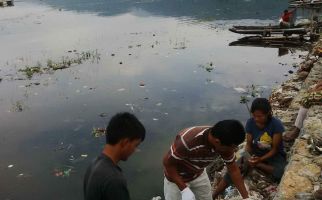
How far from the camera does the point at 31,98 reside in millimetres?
12695

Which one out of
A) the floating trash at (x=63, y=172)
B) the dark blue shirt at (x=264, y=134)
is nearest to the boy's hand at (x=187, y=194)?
the dark blue shirt at (x=264, y=134)

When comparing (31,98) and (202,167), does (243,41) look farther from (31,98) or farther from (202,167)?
(202,167)

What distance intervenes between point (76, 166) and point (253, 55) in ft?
38.5

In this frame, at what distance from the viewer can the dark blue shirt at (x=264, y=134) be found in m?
5.25

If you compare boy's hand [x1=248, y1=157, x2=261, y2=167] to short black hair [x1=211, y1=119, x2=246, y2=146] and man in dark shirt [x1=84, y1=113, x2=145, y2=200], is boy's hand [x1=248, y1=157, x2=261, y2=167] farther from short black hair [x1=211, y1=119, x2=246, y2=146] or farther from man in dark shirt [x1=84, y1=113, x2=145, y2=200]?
man in dark shirt [x1=84, y1=113, x2=145, y2=200]

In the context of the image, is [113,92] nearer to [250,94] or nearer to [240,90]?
[240,90]

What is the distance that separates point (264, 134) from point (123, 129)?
331 cm

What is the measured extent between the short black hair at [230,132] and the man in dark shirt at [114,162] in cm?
95

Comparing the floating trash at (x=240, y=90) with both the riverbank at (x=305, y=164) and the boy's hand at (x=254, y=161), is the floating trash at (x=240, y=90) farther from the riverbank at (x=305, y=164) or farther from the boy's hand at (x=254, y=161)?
the boy's hand at (x=254, y=161)

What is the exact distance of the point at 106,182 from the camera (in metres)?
2.46

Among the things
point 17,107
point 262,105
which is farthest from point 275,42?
point 262,105

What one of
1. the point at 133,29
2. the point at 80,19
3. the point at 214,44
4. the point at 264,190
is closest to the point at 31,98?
the point at 264,190

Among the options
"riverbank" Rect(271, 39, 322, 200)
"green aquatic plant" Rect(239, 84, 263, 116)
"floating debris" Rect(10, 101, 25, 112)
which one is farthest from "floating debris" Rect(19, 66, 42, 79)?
"riverbank" Rect(271, 39, 322, 200)

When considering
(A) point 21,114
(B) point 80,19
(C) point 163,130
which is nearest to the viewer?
(C) point 163,130
